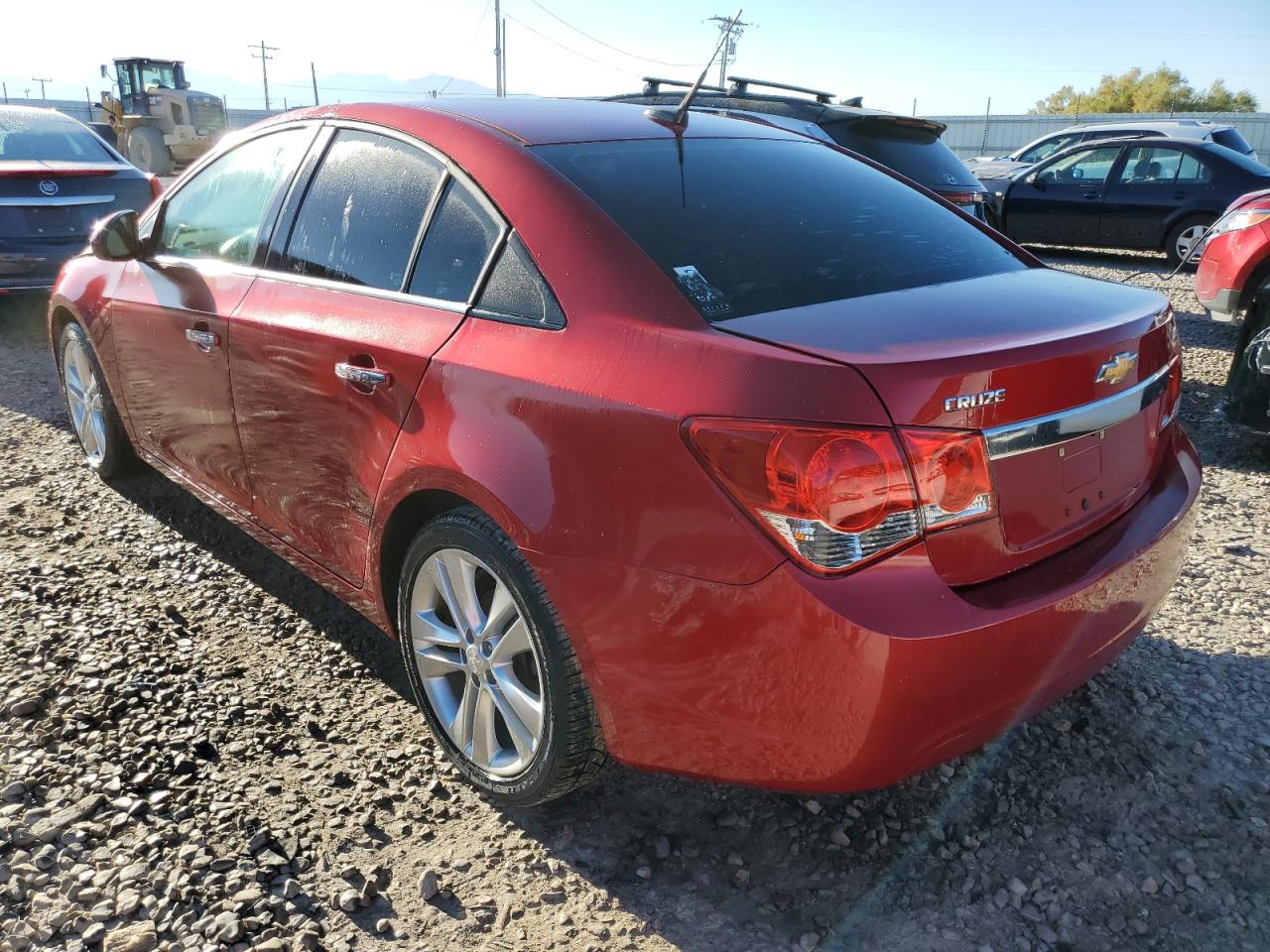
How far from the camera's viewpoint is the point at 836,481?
1.68m

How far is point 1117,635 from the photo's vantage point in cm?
216

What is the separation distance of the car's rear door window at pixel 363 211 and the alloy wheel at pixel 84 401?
1.92 meters

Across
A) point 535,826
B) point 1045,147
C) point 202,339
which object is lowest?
point 535,826

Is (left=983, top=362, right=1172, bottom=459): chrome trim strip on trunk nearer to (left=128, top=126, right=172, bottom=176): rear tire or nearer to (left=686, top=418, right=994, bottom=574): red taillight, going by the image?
(left=686, top=418, right=994, bottom=574): red taillight

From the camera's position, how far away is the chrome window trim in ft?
23.4

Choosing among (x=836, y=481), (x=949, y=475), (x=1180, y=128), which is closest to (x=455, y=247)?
(x=836, y=481)

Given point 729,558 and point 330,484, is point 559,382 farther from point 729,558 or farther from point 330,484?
point 330,484

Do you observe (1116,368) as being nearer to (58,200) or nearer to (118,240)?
(118,240)

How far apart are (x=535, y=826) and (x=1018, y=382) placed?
1.50 m

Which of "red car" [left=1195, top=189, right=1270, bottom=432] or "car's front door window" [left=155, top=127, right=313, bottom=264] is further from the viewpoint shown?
"red car" [left=1195, top=189, right=1270, bottom=432]

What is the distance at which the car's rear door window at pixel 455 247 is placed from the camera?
2.31 m

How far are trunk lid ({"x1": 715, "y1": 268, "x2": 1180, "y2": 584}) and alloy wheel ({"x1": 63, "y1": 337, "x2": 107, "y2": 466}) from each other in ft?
11.6

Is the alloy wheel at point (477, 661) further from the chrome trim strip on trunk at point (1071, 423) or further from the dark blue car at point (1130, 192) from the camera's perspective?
the dark blue car at point (1130, 192)

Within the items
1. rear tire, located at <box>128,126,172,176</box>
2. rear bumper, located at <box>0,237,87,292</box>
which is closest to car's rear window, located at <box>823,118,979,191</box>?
rear bumper, located at <box>0,237,87,292</box>
